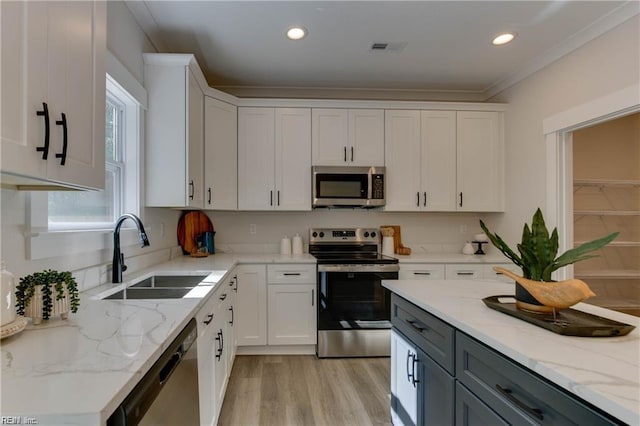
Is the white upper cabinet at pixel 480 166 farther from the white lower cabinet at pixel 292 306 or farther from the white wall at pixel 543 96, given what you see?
the white lower cabinet at pixel 292 306

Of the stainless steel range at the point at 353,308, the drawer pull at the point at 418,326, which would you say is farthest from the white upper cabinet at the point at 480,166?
the drawer pull at the point at 418,326

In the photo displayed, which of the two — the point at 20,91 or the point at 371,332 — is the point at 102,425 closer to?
the point at 20,91

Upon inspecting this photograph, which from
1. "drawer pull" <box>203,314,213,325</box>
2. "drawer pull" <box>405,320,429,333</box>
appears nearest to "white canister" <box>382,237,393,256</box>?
"drawer pull" <box>405,320,429,333</box>

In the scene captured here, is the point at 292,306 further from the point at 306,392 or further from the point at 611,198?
the point at 611,198

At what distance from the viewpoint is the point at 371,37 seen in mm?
2766

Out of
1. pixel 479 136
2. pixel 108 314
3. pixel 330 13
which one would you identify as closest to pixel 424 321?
pixel 108 314

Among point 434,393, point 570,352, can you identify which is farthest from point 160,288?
point 570,352

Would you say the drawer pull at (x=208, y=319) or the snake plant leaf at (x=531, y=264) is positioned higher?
the snake plant leaf at (x=531, y=264)

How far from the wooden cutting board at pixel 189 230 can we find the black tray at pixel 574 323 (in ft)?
9.30

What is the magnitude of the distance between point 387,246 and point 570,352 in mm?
2834

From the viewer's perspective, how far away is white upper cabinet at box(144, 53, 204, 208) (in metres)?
2.56

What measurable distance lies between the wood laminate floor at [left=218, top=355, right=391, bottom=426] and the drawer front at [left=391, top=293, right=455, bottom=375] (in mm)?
797

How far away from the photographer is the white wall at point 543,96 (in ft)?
7.84

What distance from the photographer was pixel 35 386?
72 centimetres
